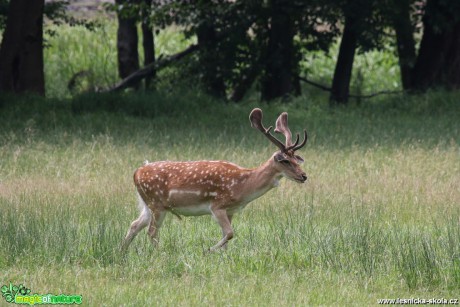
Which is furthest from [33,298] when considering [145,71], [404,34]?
[404,34]

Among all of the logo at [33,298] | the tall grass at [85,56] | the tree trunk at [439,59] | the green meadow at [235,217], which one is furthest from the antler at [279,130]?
the tall grass at [85,56]

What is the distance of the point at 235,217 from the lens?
10844mm

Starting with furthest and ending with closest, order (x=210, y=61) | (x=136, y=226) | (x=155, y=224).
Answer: (x=210, y=61), (x=155, y=224), (x=136, y=226)

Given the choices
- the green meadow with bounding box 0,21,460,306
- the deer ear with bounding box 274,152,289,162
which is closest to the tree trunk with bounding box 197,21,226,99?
the green meadow with bounding box 0,21,460,306

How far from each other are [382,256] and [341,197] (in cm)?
307

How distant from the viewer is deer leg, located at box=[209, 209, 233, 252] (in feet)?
28.9

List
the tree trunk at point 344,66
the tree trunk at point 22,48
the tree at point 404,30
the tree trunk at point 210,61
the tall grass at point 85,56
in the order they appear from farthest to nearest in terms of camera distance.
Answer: the tall grass at point 85,56, the tree trunk at point 344,66, the tree trunk at point 210,61, the tree at point 404,30, the tree trunk at point 22,48

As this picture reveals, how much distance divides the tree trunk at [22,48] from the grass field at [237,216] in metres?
1.32

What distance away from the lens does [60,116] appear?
706 inches

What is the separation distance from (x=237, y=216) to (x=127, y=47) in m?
12.8

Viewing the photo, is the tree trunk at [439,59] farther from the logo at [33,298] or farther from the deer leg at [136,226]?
the logo at [33,298]

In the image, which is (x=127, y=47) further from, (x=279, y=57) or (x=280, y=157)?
(x=280, y=157)

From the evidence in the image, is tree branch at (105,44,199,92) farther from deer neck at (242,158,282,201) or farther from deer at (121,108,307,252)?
deer neck at (242,158,282,201)

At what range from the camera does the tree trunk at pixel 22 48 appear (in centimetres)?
1928
